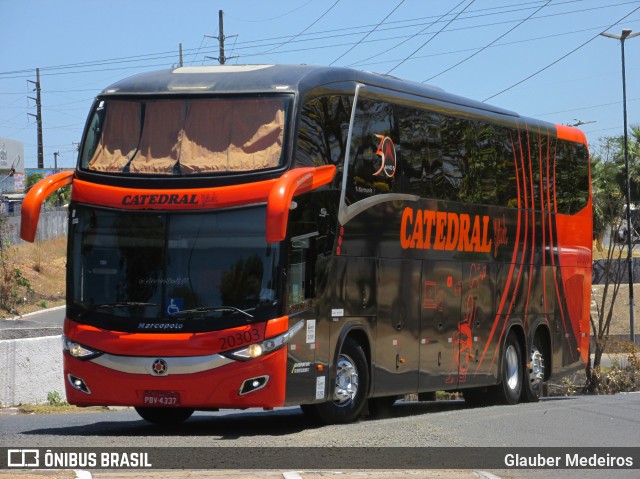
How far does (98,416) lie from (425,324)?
16.8 ft

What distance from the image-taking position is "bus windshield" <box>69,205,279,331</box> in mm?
13898

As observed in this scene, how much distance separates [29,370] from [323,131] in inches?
346

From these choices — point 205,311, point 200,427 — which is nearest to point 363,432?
point 205,311

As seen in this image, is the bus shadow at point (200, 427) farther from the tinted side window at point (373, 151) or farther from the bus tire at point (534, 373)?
the bus tire at point (534, 373)

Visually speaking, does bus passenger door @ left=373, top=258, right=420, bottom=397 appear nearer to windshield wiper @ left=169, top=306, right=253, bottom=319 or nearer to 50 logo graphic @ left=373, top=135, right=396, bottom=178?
50 logo graphic @ left=373, top=135, right=396, bottom=178

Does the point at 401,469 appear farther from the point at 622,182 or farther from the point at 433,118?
the point at 622,182

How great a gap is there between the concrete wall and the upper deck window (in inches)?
286

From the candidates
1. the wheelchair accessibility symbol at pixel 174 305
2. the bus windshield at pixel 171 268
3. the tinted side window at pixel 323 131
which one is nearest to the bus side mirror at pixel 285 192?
the tinted side window at pixel 323 131

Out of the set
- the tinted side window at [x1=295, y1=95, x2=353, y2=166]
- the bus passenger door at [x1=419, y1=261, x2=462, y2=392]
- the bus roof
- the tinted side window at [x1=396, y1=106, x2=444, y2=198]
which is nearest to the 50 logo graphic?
the tinted side window at [x1=396, y1=106, x2=444, y2=198]

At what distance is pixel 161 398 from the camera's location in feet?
45.7

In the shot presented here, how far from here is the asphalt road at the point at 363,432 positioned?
1255 centimetres

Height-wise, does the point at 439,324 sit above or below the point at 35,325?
above

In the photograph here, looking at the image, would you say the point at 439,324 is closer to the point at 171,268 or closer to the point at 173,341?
the point at 171,268

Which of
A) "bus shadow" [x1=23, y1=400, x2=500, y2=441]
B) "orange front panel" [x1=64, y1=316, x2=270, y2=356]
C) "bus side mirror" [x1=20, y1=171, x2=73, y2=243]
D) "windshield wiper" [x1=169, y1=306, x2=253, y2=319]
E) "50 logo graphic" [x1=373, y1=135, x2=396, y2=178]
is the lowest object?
"bus shadow" [x1=23, y1=400, x2=500, y2=441]
